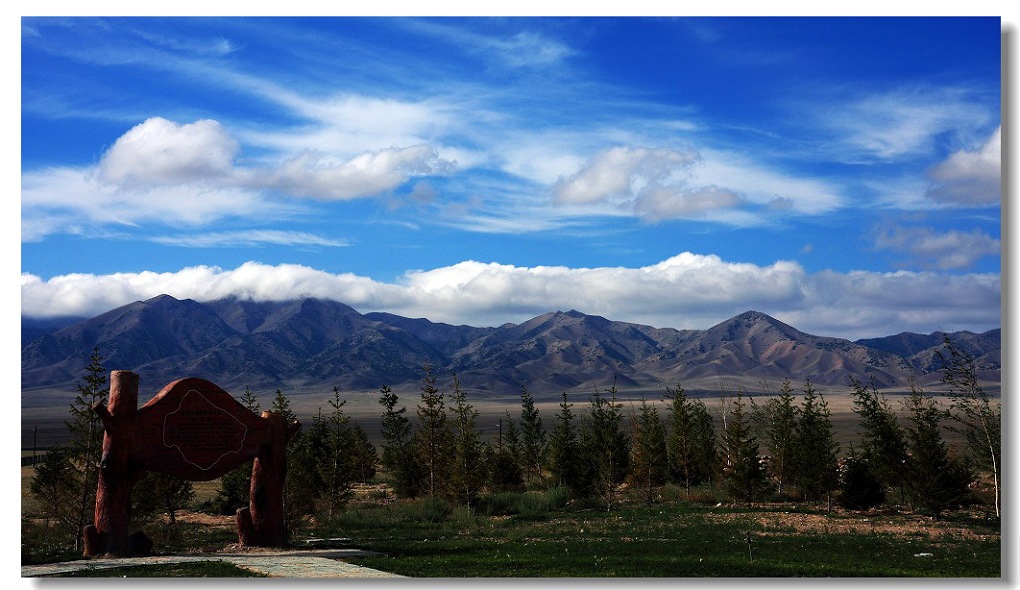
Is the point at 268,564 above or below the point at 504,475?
above

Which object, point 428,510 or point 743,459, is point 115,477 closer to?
point 428,510

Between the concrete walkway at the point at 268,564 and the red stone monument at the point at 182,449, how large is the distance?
1008 mm

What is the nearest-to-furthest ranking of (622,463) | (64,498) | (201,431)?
(201,431) → (64,498) → (622,463)

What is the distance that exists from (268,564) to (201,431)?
4293 mm

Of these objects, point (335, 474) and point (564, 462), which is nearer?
point (335, 474)

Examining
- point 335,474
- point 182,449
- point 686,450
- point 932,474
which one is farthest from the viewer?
point 686,450

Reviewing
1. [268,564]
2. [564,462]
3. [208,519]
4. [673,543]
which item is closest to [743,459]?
[564,462]

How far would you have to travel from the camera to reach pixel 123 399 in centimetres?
2114

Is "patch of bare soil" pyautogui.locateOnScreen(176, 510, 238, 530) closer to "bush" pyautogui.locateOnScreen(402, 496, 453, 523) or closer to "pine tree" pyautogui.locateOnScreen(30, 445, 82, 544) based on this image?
"pine tree" pyautogui.locateOnScreen(30, 445, 82, 544)

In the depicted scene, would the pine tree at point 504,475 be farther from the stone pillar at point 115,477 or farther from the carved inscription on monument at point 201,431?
the stone pillar at point 115,477

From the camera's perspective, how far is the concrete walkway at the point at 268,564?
1833 centimetres

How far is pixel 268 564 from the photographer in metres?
19.4

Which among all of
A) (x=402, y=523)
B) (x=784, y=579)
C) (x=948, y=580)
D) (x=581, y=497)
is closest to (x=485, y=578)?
(x=784, y=579)
